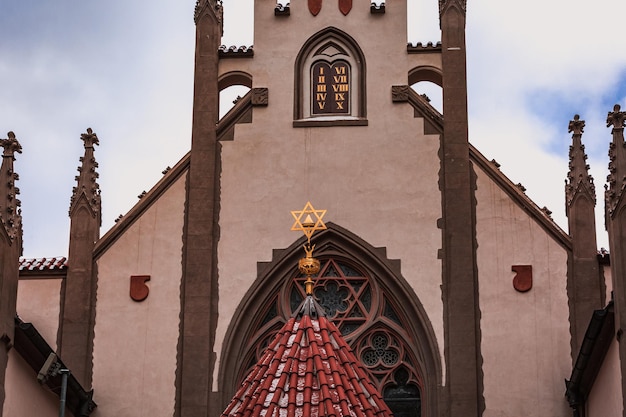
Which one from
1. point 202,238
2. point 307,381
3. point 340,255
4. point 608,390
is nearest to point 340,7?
point 340,255

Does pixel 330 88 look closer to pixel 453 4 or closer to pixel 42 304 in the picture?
pixel 453 4

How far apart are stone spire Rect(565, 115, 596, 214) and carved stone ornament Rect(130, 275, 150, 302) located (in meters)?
7.33

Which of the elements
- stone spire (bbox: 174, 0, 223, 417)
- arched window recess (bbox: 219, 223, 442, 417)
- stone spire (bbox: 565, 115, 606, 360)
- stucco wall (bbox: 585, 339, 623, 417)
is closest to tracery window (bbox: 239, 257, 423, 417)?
arched window recess (bbox: 219, 223, 442, 417)

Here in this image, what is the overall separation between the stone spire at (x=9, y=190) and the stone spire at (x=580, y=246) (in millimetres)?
9137

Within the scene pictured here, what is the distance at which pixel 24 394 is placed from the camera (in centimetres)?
2084

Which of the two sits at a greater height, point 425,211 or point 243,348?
point 425,211

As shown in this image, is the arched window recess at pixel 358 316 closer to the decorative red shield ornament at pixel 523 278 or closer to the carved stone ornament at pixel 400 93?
the decorative red shield ornament at pixel 523 278

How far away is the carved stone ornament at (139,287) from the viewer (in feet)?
77.9

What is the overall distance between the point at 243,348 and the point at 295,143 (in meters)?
3.81

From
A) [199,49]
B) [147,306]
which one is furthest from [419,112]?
[147,306]

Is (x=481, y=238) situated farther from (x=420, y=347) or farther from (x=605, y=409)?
(x=605, y=409)

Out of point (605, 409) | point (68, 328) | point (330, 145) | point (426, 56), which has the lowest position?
point (605, 409)

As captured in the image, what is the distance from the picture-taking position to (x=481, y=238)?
23703 mm

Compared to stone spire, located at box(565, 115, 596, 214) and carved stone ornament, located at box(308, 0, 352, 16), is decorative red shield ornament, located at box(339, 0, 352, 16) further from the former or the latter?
stone spire, located at box(565, 115, 596, 214)
